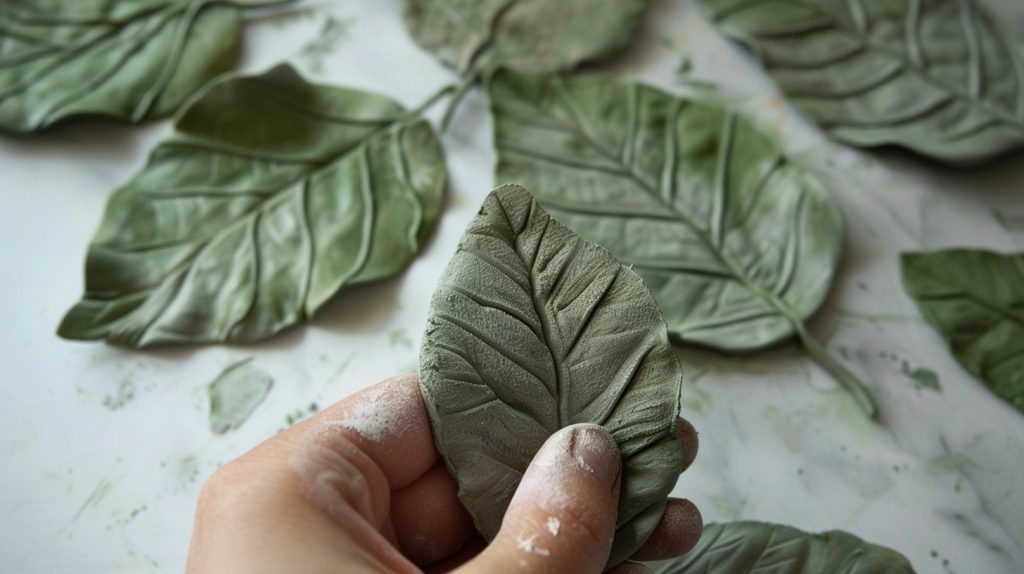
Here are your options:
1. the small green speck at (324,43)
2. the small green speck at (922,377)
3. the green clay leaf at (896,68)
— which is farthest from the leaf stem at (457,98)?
the small green speck at (922,377)

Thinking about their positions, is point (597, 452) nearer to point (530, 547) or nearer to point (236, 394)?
Result: point (530, 547)

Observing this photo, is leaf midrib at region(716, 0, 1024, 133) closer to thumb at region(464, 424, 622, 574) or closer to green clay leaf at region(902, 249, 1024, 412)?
green clay leaf at region(902, 249, 1024, 412)

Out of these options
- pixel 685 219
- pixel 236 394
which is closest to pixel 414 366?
pixel 236 394

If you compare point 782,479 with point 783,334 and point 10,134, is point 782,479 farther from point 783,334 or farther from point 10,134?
point 10,134

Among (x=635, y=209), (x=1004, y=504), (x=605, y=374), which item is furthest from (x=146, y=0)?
(x=1004, y=504)

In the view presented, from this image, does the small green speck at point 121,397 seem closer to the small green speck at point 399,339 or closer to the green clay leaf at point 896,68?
the small green speck at point 399,339
